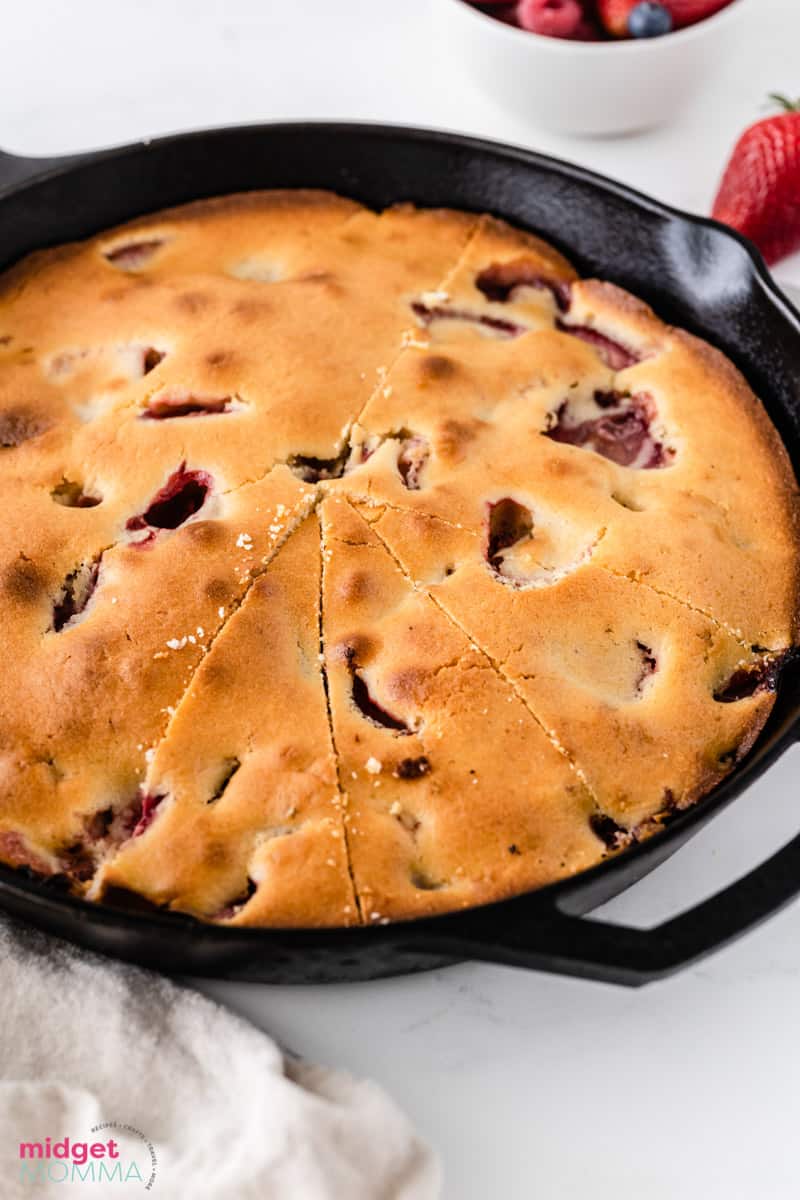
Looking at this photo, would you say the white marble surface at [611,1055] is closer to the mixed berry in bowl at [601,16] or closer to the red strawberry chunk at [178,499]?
the red strawberry chunk at [178,499]

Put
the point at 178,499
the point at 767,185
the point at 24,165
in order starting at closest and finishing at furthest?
the point at 178,499 < the point at 24,165 < the point at 767,185

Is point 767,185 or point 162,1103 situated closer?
A: point 162,1103

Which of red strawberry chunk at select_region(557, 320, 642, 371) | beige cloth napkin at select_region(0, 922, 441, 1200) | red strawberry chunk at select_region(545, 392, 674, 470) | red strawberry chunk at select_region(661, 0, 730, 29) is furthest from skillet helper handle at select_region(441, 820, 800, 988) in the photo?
red strawberry chunk at select_region(661, 0, 730, 29)

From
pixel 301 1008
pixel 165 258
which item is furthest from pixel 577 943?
pixel 165 258

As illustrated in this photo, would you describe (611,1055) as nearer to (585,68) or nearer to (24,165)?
(24,165)

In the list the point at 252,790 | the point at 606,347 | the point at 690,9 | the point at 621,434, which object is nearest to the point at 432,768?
the point at 252,790

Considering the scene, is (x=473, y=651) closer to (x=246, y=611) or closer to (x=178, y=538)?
(x=246, y=611)

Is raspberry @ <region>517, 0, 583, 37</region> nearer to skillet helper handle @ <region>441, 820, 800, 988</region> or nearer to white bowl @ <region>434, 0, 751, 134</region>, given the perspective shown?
white bowl @ <region>434, 0, 751, 134</region>
